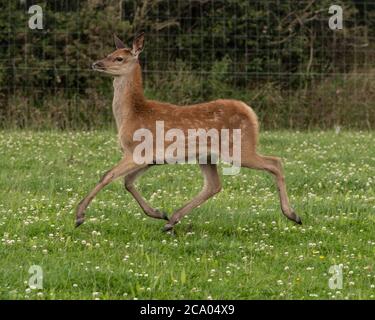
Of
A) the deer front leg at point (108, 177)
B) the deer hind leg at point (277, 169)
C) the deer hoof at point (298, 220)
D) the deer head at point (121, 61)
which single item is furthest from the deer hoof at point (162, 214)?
the deer head at point (121, 61)

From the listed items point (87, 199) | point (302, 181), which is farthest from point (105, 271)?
point (302, 181)

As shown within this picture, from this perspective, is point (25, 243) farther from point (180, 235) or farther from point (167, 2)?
point (167, 2)

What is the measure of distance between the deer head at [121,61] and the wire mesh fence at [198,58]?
6820 millimetres

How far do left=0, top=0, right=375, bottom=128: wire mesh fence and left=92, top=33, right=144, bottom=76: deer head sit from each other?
6820 mm

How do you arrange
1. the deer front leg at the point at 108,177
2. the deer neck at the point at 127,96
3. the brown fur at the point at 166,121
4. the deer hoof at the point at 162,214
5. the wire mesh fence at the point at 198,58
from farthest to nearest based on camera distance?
the wire mesh fence at the point at 198,58 → the deer neck at the point at 127,96 → the deer hoof at the point at 162,214 → the brown fur at the point at 166,121 → the deer front leg at the point at 108,177

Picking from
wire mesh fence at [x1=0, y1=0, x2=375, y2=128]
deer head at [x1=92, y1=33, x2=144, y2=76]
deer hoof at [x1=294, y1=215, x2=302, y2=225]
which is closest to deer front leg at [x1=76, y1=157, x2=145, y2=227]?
deer head at [x1=92, y1=33, x2=144, y2=76]

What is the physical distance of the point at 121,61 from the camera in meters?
8.68

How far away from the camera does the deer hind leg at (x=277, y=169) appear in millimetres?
8430

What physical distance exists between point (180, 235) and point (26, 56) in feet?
28.0

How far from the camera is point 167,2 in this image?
663 inches

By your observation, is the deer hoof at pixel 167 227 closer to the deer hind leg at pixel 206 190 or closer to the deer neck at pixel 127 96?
the deer hind leg at pixel 206 190

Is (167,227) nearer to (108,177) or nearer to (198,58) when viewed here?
(108,177)

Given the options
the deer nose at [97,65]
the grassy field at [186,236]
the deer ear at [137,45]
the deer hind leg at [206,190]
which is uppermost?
the deer ear at [137,45]

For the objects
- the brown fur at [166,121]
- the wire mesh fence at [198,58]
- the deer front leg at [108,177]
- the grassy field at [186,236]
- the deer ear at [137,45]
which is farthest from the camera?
the wire mesh fence at [198,58]
